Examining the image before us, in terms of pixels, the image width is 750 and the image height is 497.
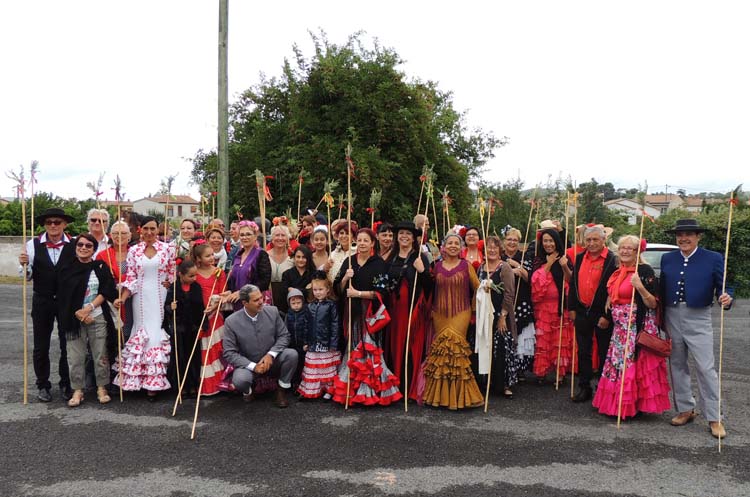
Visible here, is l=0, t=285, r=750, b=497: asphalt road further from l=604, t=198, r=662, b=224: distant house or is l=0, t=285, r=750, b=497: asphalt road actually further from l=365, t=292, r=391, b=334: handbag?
l=604, t=198, r=662, b=224: distant house

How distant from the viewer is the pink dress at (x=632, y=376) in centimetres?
528

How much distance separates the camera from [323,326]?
5863mm

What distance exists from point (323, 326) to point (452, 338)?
130 centimetres

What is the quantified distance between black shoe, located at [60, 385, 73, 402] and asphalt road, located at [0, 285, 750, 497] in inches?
3.9

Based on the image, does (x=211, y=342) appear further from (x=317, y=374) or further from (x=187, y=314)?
(x=317, y=374)

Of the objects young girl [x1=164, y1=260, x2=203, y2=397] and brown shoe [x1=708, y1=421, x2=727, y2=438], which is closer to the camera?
brown shoe [x1=708, y1=421, x2=727, y2=438]

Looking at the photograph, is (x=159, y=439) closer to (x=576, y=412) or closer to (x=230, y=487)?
(x=230, y=487)

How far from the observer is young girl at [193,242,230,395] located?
19.5 feet

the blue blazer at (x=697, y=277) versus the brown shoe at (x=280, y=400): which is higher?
the blue blazer at (x=697, y=277)

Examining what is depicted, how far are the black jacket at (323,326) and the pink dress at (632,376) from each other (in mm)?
2633

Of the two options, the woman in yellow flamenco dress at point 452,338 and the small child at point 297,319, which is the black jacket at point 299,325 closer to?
the small child at point 297,319

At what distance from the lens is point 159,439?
15.7 ft

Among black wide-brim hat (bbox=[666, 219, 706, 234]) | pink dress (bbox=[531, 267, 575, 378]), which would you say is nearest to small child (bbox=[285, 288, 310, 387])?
pink dress (bbox=[531, 267, 575, 378])

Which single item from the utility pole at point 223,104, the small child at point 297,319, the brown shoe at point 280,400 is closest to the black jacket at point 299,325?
the small child at point 297,319
